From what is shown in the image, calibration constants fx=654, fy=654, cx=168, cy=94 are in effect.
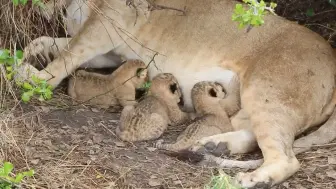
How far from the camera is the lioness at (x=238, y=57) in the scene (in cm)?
383

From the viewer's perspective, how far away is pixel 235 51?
425 centimetres

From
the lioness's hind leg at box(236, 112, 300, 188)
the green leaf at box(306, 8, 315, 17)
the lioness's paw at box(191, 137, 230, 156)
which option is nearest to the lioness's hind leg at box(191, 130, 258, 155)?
the lioness's paw at box(191, 137, 230, 156)

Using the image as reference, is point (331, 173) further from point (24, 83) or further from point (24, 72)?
point (24, 72)

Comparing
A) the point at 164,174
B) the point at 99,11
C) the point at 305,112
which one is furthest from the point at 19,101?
the point at 305,112

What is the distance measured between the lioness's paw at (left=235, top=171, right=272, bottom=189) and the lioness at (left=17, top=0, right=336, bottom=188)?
0.01 m

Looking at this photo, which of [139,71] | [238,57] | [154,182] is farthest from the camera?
[139,71]

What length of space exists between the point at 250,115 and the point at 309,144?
0.41 m

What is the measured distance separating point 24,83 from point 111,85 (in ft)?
2.22

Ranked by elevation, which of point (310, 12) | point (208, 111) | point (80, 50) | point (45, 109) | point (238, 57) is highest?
point (310, 12)

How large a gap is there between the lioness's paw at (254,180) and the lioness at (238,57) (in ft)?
0.04

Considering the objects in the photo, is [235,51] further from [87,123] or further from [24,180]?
[24,180]

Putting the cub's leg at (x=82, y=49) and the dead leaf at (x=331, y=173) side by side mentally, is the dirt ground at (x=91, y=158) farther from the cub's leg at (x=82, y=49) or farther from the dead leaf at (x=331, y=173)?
the cub's leg at (x=82, y=49)

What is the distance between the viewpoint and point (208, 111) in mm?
4086

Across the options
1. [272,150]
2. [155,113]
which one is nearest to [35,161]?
[155,113]
